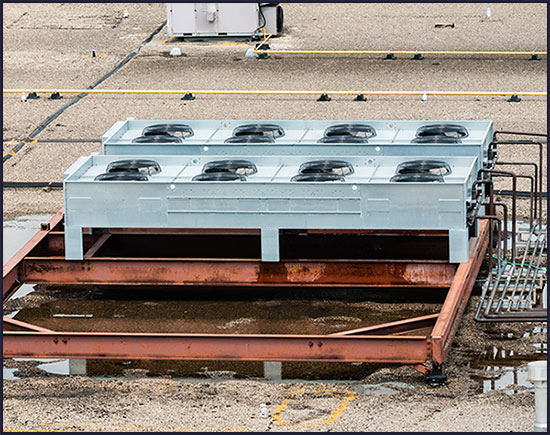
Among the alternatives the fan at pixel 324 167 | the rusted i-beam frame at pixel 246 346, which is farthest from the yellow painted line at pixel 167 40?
the rusted i-beam frame at pixel 246 346

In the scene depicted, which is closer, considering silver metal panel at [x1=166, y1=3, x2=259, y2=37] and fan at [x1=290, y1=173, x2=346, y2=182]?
fan at [x1=290, y1=173, x2=346, y2=182]

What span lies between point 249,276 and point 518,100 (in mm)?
11093

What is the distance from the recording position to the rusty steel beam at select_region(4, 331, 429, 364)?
1196cm

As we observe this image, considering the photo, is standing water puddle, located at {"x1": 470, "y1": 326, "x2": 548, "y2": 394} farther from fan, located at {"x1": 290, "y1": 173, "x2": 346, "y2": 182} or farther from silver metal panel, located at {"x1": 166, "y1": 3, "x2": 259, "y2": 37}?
silver metal panel, located at {"x1": 166, "y1": 3, "x2": 259, "y2": 37}

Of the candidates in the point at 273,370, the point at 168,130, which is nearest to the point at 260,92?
the point at 168,130

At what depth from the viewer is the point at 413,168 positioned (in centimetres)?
1463

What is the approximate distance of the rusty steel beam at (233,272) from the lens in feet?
45.7

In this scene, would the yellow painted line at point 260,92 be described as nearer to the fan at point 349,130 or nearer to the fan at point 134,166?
the fan at point 349,130

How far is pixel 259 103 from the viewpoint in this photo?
24.0 metres

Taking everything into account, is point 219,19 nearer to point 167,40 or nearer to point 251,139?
point 167,40

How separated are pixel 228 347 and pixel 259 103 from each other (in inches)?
487

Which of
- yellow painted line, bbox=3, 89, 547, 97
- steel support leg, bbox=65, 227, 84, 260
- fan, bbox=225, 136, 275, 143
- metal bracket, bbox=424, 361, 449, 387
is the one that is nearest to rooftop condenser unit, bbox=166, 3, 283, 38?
yellow painted line, bbox=3, 89, 547, 97

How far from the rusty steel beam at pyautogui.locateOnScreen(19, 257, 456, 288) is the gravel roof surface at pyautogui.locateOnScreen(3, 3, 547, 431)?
0.80 metres

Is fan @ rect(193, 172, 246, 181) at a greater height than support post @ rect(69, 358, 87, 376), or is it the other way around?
fan @ rect(193, 172, 246, 181)
